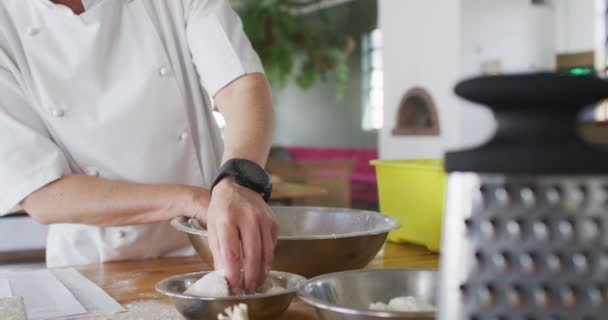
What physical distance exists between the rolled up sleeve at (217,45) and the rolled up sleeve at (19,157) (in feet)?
1.27

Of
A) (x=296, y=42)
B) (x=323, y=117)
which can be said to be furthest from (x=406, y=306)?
(x=323, y=117)

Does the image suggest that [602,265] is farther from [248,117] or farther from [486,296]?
[248,117]

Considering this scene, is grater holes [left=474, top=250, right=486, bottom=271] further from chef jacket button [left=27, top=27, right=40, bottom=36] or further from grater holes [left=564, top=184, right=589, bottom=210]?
chef jacket button [left=27, top=27, right=40, bottom=36]

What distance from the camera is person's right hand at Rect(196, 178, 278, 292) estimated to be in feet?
2.86

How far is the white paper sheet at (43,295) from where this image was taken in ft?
3.01

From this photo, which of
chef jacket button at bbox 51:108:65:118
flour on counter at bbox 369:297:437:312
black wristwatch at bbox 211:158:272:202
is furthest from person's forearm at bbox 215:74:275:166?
flour on counter at bbox 369:297:437:312

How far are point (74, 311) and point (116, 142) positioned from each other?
0.67 meters

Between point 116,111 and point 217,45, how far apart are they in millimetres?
279

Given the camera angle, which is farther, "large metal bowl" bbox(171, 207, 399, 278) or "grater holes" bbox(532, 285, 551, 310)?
"large metal bowl" bbox(171, 207, 399, 278)

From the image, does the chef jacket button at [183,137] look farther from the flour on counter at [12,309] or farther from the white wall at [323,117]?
the white wall at [323,117]

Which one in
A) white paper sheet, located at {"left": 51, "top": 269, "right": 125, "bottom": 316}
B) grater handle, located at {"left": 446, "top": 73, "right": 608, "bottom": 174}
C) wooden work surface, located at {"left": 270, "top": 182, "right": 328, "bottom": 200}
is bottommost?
wooden work surface, located at {"left": 270, "top": 182, "right": 328, "bottom": 200}

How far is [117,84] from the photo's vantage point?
1.55 metres

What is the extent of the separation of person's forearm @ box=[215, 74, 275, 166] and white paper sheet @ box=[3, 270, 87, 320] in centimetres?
40

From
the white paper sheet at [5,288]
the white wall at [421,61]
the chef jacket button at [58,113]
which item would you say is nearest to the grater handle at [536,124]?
the white paper sheet at [5,288]
